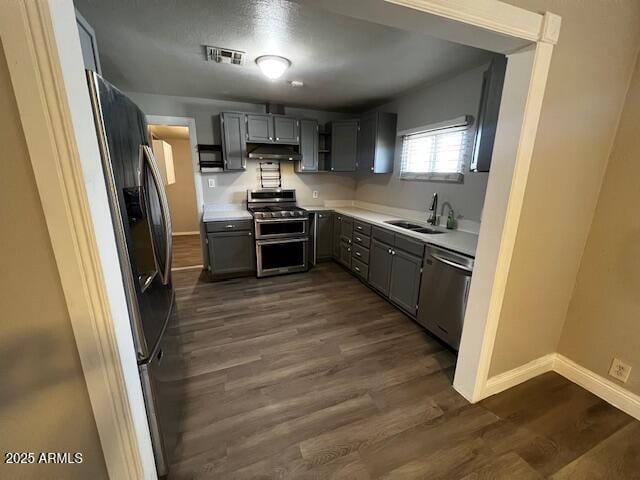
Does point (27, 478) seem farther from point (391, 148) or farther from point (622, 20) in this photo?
point (391, 148)

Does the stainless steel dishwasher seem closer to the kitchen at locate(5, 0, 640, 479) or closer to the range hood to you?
the kitchen at locate(5, 0, 640, 479)

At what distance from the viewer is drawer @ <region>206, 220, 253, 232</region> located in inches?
133

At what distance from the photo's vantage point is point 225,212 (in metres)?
3.83

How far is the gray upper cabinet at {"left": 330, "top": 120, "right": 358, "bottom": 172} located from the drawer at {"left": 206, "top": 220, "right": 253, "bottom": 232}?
1.59m

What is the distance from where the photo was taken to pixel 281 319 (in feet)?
8.71

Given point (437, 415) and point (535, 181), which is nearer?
point (535, 181)

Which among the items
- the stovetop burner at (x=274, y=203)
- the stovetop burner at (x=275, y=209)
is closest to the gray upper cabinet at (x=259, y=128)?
the stovetop burner at (x=274, y=203)

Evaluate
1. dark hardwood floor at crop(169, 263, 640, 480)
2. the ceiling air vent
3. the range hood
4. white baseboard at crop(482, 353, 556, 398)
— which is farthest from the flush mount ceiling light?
white baseboard at crop(482, 353, 556, 398)

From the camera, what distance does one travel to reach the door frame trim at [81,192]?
61cm

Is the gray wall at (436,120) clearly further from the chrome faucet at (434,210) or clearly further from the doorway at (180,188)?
the doorway at (180,188)

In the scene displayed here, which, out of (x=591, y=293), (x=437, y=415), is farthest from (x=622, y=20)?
(x=437, y=415)

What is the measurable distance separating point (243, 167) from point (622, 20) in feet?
11.5

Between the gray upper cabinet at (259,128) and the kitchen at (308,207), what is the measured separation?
25 millimetres

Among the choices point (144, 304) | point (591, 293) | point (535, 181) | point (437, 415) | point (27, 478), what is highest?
point (535, 181)
